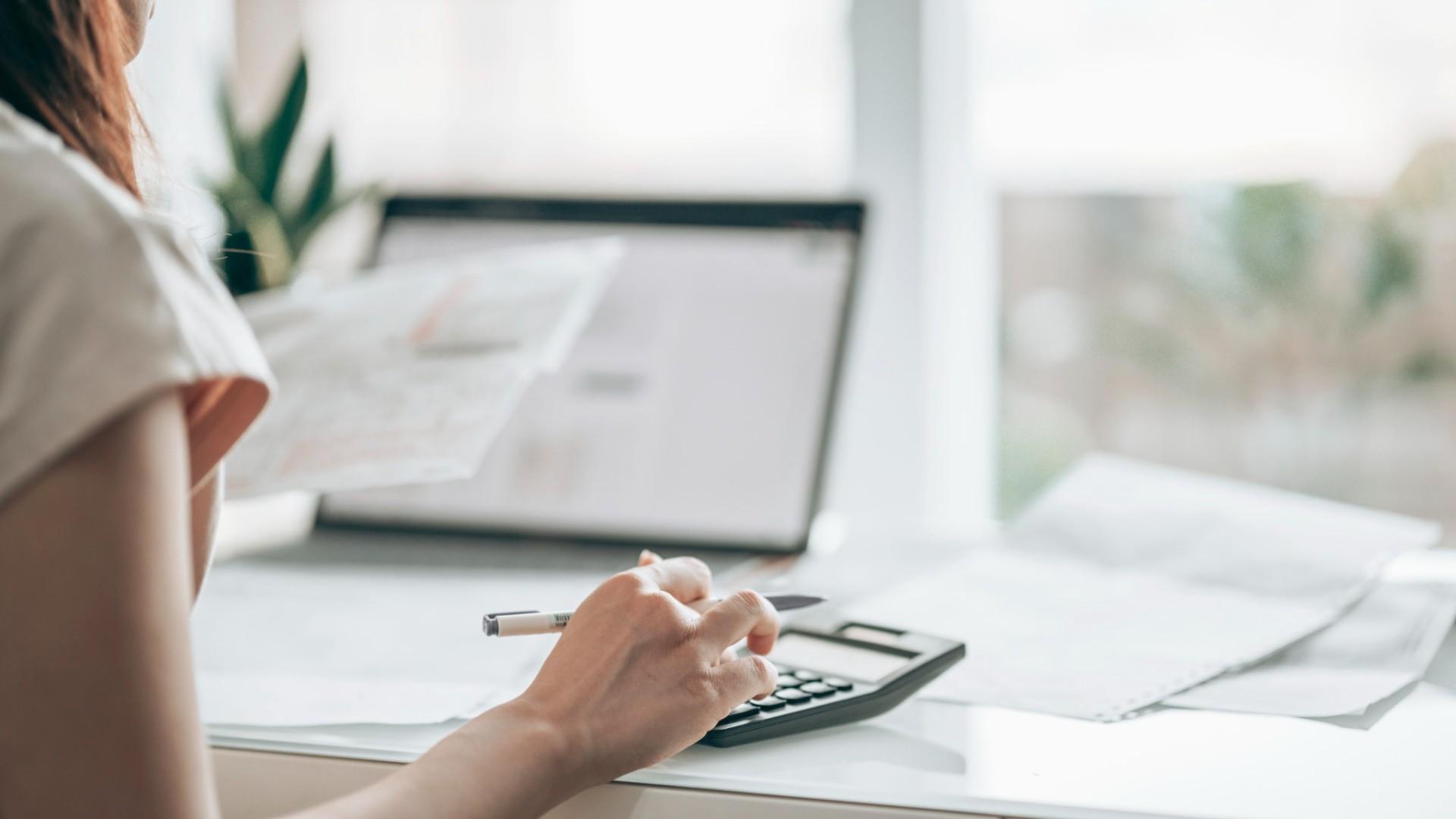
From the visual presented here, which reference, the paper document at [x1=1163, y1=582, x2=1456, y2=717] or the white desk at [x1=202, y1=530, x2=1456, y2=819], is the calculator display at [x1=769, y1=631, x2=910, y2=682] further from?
the paper document at [x1=1163, y1=582, x2=1456, y2=717]

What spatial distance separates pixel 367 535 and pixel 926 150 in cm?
70

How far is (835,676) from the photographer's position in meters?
0.61

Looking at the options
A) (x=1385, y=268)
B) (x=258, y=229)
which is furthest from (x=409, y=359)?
(x=1385, y=268)

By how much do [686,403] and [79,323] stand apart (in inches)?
24.7

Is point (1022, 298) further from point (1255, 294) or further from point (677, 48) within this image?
point (677, 48)

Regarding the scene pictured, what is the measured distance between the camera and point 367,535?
1001 mm

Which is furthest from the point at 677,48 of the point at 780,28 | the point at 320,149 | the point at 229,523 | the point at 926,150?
the point at 229,523

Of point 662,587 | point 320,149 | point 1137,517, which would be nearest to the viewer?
point 662,587

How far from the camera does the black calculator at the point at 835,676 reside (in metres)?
0.55

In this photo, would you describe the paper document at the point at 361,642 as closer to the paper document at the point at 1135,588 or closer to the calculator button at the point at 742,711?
the calculator button at the point at 742,711

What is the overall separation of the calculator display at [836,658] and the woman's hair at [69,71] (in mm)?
399

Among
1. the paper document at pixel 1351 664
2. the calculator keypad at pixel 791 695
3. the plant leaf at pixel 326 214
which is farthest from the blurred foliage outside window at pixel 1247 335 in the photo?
the calculator keypad at pixel 791 695

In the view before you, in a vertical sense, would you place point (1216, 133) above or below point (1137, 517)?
above

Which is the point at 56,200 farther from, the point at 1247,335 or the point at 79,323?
the point at 1247,335
